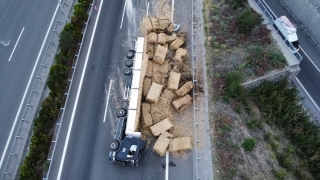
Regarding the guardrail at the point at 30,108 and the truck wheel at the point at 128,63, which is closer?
the guardrail at the point at 30,108

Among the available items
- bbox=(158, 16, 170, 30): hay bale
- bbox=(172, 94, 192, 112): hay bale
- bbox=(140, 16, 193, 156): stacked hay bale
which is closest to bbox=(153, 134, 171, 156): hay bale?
bbox=(140, 16, 193, 156): stacked hay bale

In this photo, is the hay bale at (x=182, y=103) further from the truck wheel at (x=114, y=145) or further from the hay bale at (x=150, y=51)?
the truck wheel at (x=114, y=145)

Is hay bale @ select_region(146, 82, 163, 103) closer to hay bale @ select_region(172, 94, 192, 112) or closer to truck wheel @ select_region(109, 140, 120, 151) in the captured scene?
hay bale @ select_region(172, 94, 192, 112)

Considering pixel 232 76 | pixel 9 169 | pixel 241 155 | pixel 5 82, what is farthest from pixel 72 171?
pixel 232 76

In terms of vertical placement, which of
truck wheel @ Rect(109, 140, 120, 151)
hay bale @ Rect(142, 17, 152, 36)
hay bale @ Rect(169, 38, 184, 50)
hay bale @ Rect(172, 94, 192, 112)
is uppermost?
hay bale @ Rect(142, 17, 152, 36)

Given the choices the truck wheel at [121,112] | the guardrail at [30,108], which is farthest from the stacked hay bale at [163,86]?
the guardrail at [30,108]

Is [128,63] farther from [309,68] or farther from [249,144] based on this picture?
[309,68]

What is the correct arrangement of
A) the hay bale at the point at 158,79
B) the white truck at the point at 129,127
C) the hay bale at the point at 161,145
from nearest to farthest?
1. the white truck at the point at 129,127
2. the hay bale at the point at 161,145
3. the hay bale at the point at 158,79
